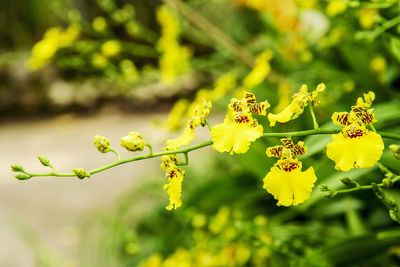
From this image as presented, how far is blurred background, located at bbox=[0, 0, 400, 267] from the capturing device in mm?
691

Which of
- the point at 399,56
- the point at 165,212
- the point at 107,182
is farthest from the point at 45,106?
the point at 399,56

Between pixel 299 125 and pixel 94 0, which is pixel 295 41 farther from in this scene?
pixel 94 0

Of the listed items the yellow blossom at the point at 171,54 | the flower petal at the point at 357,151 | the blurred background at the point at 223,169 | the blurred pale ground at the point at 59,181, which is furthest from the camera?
the blurred pale ground at the point at 59,181

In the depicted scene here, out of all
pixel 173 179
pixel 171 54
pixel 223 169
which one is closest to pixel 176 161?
pixel 173 179

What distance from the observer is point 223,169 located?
154cm

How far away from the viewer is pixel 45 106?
3660 millimetres

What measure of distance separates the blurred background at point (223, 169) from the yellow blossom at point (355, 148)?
8.7 inches

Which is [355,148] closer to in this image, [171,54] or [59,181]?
[171,54]

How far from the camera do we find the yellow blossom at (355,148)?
33 cm

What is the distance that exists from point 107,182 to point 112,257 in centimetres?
87

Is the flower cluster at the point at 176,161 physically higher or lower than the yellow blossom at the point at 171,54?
lower

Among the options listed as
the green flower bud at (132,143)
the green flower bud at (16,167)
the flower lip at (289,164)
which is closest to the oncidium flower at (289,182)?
the flower lip at (289,164)

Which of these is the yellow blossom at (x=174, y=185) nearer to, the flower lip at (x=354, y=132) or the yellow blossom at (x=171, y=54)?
the flower lip at (x=354, y=132)

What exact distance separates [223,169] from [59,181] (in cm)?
114
